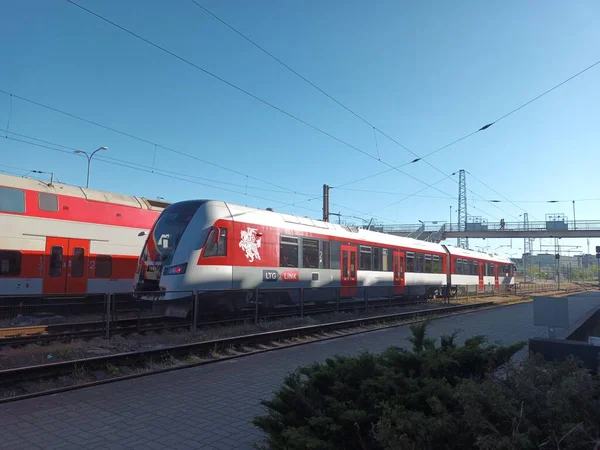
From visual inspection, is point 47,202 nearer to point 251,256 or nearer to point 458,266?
point 251,256

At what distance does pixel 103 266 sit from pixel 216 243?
7.04 meters

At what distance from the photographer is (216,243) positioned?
13.4 metres

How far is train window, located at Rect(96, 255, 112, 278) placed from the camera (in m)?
17.6

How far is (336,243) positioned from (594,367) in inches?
528

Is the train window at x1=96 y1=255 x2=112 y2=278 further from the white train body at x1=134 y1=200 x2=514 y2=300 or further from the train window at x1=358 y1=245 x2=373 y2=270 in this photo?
the train window at x1=358 y1=245 x2=373 y2=270

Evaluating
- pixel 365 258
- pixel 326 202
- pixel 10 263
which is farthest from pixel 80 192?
pixel 326 202

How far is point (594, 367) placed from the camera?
5234 mm

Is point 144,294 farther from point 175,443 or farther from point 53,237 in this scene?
point 175,443

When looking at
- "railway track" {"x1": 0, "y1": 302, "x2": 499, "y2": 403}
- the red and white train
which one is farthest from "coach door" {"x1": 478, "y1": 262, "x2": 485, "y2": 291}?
the red and white train

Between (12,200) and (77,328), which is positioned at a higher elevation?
(12,200)

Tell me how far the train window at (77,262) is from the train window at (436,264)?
63.2ft

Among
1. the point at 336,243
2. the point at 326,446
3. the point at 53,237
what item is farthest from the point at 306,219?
the point at 326,446

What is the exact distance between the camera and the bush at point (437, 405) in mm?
2885

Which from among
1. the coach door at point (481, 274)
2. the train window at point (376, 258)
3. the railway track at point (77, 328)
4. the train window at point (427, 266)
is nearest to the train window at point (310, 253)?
the train window at point (376, 258)
